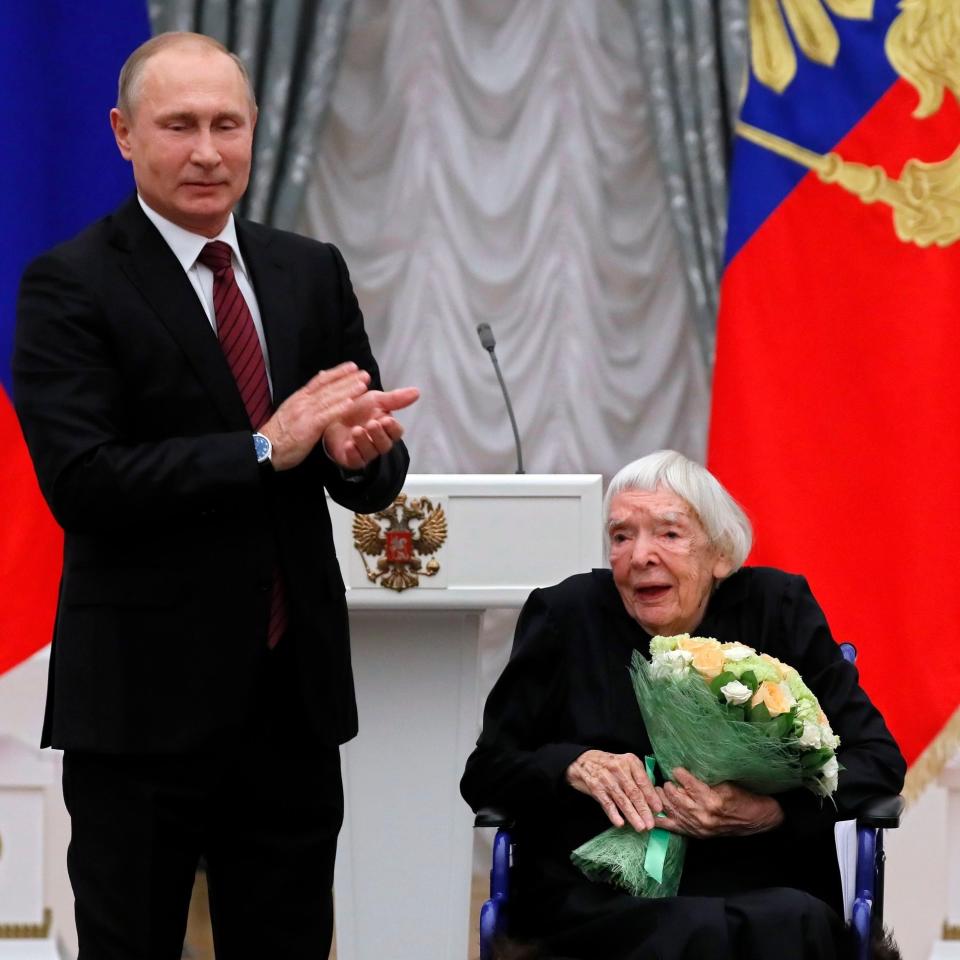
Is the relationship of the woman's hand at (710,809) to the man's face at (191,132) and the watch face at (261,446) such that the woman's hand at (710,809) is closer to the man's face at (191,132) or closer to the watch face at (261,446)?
the watch face at (261,446)

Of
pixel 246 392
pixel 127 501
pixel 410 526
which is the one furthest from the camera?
pixel 410 526

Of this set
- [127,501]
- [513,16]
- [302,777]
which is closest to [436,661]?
[302,777]

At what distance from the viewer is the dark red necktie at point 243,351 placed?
2.35 metres

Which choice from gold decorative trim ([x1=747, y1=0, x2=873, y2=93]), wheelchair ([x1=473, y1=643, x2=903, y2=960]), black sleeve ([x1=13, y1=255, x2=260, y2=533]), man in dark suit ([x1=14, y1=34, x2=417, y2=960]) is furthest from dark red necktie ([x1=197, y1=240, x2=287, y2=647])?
gold decorative trim ([x1=747, y1=0, x2=873, y2=93])

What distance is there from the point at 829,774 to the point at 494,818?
60 centimetres

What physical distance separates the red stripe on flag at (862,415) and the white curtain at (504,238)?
372mm

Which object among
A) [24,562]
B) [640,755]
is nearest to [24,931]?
[24,562]

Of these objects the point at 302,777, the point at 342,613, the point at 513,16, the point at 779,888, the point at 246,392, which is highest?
the point at 513,16

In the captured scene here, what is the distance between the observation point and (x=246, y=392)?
7.73ft

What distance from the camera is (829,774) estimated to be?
8.99 ft

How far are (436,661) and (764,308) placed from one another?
1.80 meters

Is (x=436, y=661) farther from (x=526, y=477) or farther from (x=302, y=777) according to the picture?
(x=302, y=777)

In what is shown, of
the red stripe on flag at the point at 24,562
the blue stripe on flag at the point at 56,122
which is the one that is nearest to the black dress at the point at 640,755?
the red stripe on flag at the point at 24,562

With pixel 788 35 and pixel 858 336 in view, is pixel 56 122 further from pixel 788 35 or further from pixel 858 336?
pixel 858 336
